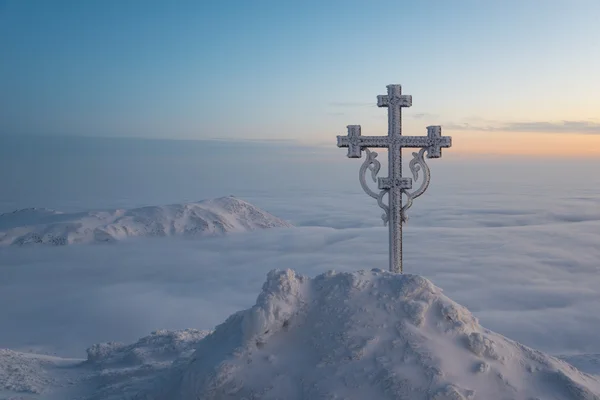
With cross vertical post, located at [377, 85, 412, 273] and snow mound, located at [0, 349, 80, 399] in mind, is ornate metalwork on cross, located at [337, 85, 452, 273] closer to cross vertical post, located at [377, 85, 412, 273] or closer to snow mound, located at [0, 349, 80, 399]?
cross vertical post, located at [377, 85, 412, 273]


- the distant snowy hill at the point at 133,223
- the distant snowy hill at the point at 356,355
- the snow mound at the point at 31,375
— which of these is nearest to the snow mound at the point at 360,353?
the distant snowy hill at the point at 356,355

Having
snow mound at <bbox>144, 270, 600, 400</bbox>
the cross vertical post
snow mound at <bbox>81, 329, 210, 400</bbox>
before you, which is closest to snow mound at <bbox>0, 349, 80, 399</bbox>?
snow mound at <bbox>81, 329, 210, 400</bbox>

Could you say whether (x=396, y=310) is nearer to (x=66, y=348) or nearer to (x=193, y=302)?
(x=66, y=348)

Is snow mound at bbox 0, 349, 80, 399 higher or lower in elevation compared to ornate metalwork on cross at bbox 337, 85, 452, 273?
lower

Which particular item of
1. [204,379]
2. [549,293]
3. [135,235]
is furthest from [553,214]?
[204,379]

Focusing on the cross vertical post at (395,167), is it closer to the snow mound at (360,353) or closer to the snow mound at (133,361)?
the snow mound at (360,353)

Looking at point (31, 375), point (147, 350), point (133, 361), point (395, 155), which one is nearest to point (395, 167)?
point (395, 155)
